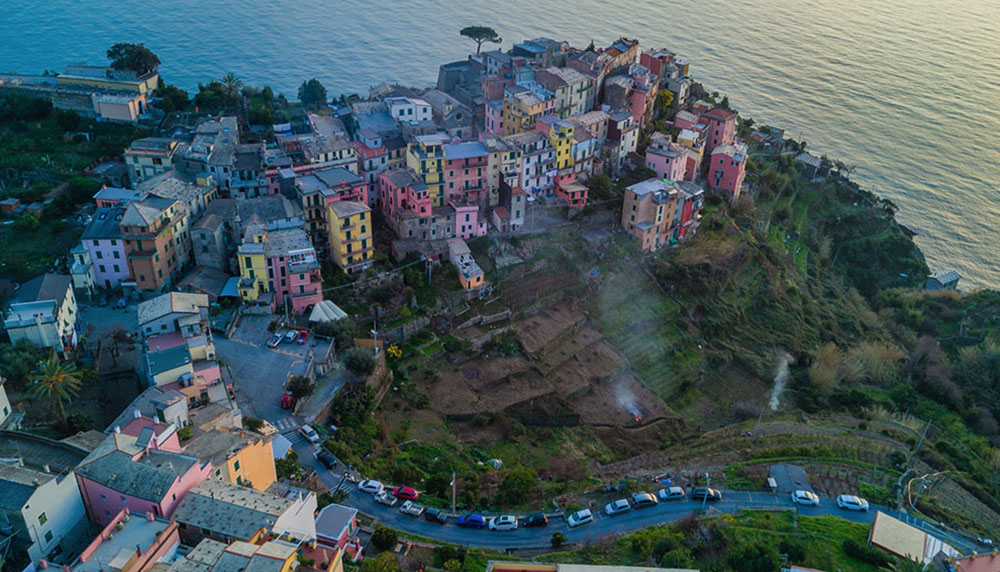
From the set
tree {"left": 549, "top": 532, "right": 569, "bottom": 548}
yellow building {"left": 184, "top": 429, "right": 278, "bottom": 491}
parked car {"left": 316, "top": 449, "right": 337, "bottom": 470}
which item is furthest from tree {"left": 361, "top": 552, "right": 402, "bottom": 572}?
parked car {"left": 316, "top": 449, "right": 337, "bottom": 470}

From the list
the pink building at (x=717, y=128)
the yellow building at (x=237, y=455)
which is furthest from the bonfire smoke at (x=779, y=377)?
the yellow building at (x=237, y=455)

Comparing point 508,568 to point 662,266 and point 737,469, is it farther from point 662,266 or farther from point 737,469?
point 662,266

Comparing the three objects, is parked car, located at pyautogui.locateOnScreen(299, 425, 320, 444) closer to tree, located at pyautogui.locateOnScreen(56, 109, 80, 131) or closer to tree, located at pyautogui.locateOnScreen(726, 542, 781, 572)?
tree, located at pyautogui.locateOnScreen(726, 542, 781, 572)

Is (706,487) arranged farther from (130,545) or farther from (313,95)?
(313,95)

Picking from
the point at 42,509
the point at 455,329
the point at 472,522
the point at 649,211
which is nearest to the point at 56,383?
the point at 42,509

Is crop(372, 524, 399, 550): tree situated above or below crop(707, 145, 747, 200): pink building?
below

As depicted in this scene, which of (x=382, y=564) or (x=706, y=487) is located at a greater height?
(x=382, y=564)
